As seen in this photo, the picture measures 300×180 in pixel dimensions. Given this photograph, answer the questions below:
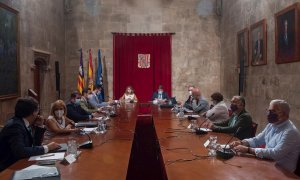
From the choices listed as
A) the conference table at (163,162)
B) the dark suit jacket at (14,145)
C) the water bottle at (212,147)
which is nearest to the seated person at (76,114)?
A: the conference table at (163,162)

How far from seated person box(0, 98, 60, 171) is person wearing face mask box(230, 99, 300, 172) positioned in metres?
1.94

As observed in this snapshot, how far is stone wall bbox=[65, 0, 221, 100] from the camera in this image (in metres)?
11.5

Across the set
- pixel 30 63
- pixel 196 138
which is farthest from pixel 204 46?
pixel 196 138

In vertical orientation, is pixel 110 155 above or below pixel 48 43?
below

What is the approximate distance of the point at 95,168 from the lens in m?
2.67

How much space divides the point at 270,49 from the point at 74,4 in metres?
7.10

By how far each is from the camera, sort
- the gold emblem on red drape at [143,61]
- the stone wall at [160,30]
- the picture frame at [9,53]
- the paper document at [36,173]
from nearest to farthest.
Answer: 1. the paper document at [36,173]
2. the picture frame at [9,53]
3. the stone wall at [160,30]
4. the gold emblem on red drape at [143,61]

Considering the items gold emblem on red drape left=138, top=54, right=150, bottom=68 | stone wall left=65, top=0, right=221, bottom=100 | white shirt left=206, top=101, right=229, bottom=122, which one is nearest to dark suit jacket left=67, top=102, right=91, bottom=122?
white shirt left=206, top=101, right=229, bottom=122

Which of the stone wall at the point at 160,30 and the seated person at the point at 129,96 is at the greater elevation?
the stone wall at the point at 160,30

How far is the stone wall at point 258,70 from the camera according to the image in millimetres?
6285

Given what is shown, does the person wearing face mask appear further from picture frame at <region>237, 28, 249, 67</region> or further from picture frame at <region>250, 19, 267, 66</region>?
picture frame at <region>237, 28, 249, 67</region>

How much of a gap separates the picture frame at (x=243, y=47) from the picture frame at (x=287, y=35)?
A: 198cm

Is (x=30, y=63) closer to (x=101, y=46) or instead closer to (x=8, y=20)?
(x=8, y=20)

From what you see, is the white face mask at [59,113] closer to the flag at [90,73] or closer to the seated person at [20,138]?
the seated person at [20,138]
